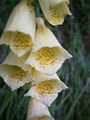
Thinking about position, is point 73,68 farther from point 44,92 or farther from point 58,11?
Answer: point 58,11

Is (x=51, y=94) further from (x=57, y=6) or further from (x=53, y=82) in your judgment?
(x=57, y=6)

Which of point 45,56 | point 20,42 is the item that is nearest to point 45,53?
point 45,56

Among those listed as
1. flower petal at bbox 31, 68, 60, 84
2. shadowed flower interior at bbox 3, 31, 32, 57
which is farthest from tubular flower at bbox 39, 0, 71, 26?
flower petal at bbox 31, 68, 60, 84

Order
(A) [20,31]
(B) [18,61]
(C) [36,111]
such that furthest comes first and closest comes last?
(C) [36,111] < (B) [18,61] < (A) [20,31]

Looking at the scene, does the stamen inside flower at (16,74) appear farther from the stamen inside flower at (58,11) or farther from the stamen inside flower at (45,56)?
the stamen inside flower at (58,11)

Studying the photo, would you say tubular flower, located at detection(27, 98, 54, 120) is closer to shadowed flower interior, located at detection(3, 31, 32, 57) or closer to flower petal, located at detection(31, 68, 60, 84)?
flower petal, located at detection(31, 68, 60, 84)

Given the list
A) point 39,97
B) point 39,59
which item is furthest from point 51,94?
point 39,59
